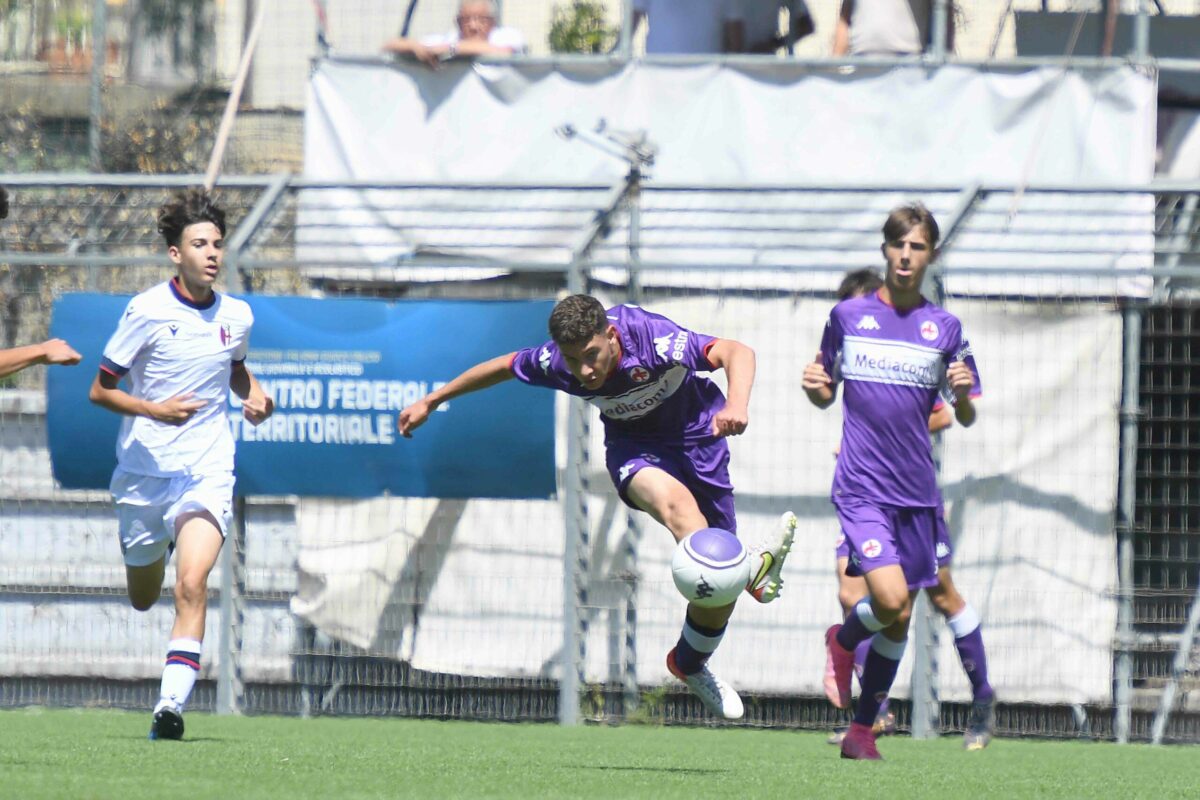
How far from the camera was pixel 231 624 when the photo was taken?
1126 cm

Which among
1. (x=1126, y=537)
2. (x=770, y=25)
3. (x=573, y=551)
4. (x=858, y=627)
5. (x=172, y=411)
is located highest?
(x=770, y=25)

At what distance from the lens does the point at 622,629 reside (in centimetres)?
1105

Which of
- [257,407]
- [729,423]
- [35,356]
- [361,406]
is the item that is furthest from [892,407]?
[361,406]

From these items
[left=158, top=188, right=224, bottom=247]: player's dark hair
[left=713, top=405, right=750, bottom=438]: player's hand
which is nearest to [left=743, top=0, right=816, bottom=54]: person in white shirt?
[left=158, top=188, right=224, bottom=247]: player's dark hair

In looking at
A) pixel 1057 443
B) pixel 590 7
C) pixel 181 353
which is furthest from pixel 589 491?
pixel 590 7

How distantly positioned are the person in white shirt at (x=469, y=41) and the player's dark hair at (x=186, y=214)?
13.1 feet

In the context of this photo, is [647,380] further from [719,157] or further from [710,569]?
[719,157]

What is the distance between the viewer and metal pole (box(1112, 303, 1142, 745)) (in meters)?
10.7

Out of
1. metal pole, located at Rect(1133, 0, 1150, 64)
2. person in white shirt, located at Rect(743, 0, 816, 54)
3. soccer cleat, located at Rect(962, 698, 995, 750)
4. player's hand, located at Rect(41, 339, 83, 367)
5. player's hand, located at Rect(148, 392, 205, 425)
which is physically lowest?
soccer cleat, located at Rect(962, 698, 995, 750)

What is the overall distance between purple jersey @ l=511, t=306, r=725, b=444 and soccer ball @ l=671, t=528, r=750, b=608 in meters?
0.65

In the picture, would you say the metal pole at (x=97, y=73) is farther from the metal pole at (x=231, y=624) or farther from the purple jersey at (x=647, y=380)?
the purple jersey at (x=647, y=380)

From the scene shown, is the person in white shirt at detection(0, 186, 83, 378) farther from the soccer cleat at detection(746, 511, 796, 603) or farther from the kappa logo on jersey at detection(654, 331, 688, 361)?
the soccer cleat at detection(746, 511, 796, 603)

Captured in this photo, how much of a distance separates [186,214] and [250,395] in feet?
2.88

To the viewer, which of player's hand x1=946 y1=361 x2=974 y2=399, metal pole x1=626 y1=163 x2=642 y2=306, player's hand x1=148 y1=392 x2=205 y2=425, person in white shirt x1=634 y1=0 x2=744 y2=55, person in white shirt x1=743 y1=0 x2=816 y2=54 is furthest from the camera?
person in white shirt x1=743 y1=0 x2=816 y2=54
